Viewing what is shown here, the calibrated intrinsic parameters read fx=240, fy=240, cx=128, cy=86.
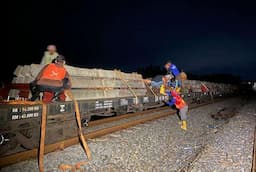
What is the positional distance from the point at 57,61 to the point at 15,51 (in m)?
45.8

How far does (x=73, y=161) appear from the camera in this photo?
469 cm

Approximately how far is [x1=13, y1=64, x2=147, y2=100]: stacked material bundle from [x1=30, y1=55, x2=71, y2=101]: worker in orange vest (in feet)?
2.40

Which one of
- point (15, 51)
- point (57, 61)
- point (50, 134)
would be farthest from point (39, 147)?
point (15, 51)

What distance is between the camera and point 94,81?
7.70 meters

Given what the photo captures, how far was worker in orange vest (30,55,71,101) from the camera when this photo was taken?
221 inches

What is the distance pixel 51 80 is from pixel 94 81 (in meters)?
2.17

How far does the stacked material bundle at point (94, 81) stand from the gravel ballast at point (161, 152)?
56.3 inches

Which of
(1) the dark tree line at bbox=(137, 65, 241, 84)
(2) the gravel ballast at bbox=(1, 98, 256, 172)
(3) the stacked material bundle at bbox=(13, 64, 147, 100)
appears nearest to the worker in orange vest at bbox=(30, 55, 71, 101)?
(3) the stacked material bundle at bbox=(13, 64, 147, 100)

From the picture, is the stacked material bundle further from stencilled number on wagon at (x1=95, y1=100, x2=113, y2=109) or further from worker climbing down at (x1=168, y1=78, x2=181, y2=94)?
worker climbing down at (x1=168, y1=78, x2=181, y2=94)

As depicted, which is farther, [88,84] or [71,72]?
[88,84]

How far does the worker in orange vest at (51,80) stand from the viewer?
221 inches

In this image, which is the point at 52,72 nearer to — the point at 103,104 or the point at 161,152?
the point at 103,104

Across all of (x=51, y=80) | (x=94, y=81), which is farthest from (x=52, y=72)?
(x=94, y=81)

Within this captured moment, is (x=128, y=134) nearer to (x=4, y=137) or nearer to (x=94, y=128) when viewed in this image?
(x=94, y=128)
